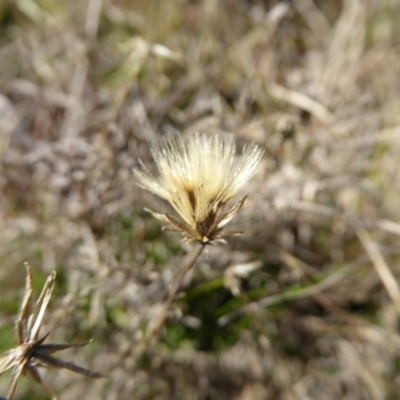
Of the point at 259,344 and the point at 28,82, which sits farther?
the point at 28,82

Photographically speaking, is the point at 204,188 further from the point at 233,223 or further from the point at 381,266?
the point at 381,266

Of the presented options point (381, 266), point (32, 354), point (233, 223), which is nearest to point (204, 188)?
point (32, 354)

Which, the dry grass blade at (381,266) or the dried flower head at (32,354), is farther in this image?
the dry grass blade at (381,266)

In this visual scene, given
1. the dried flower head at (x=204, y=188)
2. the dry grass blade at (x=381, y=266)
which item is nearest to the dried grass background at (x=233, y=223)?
the dry grass blade at (x=381, y=266)

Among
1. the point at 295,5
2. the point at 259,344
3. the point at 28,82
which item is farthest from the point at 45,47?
the point at 259,344

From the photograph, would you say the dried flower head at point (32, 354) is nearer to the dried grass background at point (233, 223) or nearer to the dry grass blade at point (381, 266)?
the dried grass background at point (233, 223)

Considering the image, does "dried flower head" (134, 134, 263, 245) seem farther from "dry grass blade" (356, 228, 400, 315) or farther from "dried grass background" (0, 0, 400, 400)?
"dry grass blade" (356, 228, 400, 315)

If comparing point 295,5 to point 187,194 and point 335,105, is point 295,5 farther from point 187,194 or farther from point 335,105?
point 187,194

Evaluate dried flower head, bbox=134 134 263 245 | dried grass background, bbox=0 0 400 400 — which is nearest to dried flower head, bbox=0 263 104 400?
dried flower head, bbox=134 134 263 245
